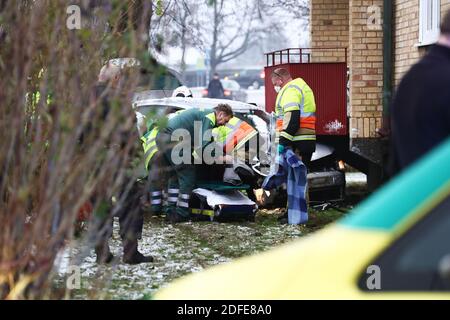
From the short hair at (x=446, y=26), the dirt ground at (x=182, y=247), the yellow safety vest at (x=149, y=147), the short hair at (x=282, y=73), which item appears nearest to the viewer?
the short hair at (x=446, y=26)

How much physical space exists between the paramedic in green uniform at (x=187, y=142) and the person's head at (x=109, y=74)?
5.19 m

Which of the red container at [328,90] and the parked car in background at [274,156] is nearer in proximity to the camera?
the parked car in background at [274,156]

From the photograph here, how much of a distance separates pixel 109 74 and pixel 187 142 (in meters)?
5.45

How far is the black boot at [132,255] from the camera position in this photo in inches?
335

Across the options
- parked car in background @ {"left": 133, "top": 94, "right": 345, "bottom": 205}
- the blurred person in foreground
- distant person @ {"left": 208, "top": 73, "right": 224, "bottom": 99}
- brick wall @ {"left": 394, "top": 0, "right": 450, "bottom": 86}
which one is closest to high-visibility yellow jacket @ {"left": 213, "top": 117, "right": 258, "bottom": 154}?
parked car in background @ {"left": 133, "top": 94, "right": 345, "bottom": 205}

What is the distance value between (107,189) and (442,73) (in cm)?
196

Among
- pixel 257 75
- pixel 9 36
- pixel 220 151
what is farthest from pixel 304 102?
pixel 257 75

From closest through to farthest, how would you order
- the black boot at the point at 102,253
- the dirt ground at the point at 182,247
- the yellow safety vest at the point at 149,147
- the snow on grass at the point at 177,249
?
the black boot at the point at 102,253 < the dirt ground at the point at 182,247 < the snow on grass at the point at 177,249 < the yellow safety vest at the point at 149,147

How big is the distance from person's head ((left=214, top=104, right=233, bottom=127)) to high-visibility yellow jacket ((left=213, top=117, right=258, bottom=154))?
0.13 meters

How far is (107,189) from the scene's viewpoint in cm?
552

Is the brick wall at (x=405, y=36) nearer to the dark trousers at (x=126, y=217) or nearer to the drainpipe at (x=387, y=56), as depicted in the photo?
the drainpipe at (x=387, y=56)

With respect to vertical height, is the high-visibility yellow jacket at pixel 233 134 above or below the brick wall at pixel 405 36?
below

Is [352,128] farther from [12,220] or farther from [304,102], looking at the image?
[12,220]

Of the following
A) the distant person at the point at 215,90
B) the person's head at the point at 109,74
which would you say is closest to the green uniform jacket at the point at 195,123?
the person's head at the point at 109,74
